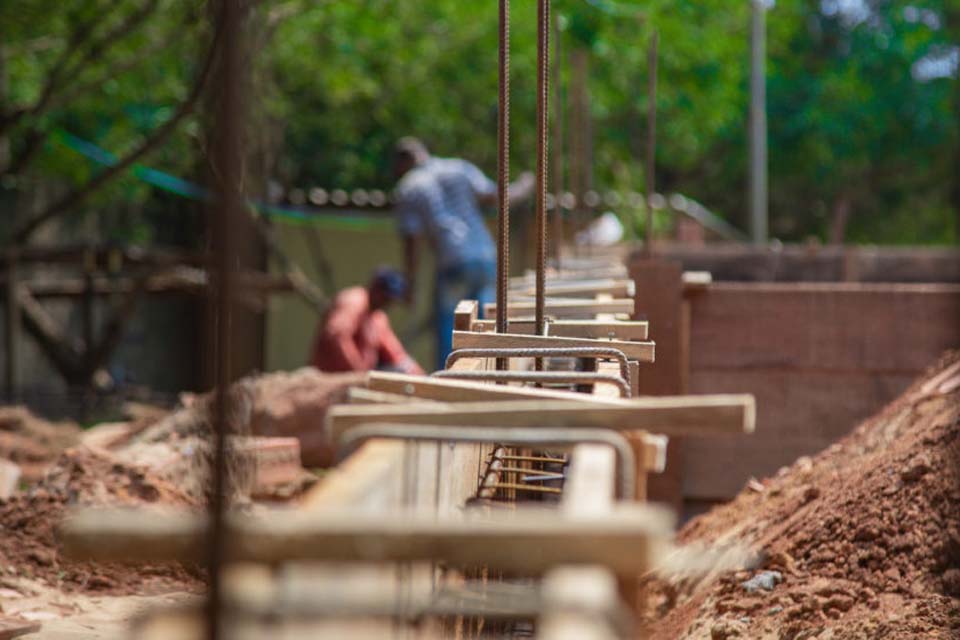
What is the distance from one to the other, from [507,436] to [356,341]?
8428 mm

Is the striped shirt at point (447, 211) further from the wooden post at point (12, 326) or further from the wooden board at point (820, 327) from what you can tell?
the wooden post at point (12, 326)

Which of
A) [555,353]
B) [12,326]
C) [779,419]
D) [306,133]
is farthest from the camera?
[306,133]

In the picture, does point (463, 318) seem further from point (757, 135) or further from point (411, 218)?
point (757, 135)

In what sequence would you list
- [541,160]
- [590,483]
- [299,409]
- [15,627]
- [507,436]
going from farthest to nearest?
[299,409]
[15,627]
[541,160]
[507,436]
[590,483]

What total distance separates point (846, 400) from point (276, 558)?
18.5ft

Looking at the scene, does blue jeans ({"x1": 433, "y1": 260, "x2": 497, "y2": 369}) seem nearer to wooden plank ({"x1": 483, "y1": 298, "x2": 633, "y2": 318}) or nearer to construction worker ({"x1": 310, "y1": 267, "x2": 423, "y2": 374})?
construction worker ({"x1": 310, "y1": 267, "x2": 423, "y2": 374})

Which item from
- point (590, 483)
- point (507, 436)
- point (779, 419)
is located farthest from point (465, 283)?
point (590, 483)

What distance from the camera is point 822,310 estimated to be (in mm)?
6941

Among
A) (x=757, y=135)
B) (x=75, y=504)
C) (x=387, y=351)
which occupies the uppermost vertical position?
(x=757, y=135)

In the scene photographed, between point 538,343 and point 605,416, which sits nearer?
point 605,416

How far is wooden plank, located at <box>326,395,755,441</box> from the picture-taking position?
212cm

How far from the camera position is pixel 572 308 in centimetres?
445

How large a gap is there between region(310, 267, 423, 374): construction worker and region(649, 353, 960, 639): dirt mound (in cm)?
552

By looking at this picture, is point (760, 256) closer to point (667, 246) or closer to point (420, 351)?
point (667, 246)
